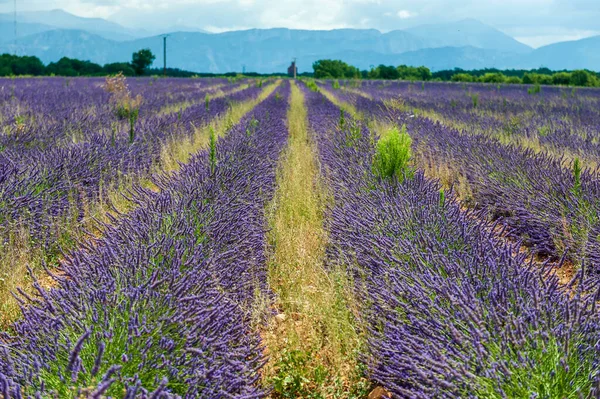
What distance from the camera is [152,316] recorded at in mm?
2072

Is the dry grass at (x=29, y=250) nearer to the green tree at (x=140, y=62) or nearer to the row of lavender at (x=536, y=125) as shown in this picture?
the row of lavender at (x=536, y=125)

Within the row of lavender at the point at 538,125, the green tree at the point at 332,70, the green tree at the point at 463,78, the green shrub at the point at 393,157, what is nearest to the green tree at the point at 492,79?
the green tree at the point at 463,78

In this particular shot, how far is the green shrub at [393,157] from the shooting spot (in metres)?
5.16

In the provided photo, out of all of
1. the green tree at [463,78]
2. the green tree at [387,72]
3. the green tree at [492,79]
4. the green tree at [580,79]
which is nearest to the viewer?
the green tree at [580,79]

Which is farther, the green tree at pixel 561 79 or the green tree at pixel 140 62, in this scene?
the green tree at pixel 140 62

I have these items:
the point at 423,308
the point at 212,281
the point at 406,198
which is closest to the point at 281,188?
the point at 406,198

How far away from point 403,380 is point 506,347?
403mm

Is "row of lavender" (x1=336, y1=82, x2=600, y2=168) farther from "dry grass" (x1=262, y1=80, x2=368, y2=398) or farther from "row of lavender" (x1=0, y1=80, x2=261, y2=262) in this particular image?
"row of lavender" (x1=0, y1=80, x2=261, y2=262)

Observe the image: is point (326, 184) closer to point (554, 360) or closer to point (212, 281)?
point (212, 281)

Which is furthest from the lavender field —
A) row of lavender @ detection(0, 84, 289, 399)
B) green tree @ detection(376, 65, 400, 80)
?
green tree @ detection(376, 65, 400, 80)

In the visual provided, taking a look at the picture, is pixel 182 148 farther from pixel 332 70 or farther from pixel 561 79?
pixel 332 70

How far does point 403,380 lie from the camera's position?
2.01 m

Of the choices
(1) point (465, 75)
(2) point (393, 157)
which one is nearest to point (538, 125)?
(2) point (393, 157)

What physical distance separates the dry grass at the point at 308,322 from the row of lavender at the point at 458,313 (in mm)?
149
